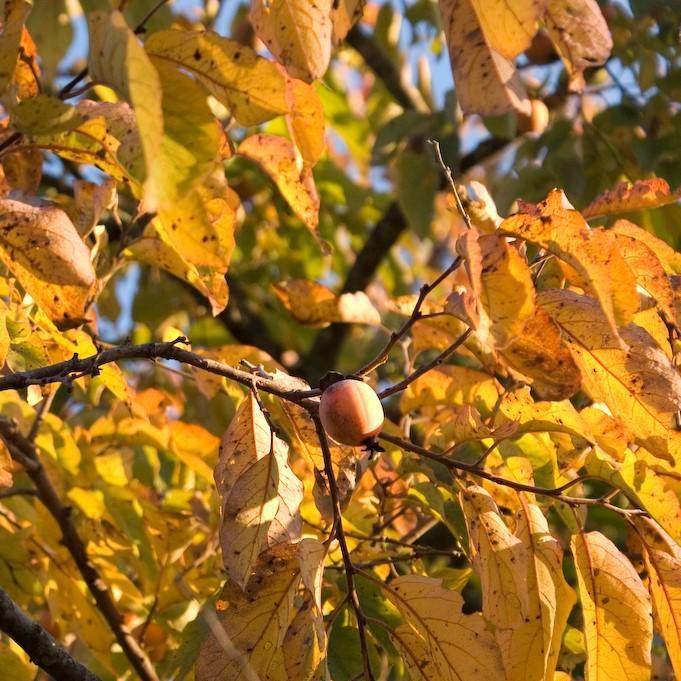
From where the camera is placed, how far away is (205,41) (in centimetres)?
86

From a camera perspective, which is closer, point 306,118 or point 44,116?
point 44,116

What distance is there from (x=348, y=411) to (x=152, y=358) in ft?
0.56

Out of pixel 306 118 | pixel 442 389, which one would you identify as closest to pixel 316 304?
pixel 442 389

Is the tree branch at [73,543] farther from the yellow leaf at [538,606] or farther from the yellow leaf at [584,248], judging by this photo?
the yellow leaf at [584,248]

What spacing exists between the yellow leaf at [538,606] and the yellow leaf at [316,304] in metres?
0.38

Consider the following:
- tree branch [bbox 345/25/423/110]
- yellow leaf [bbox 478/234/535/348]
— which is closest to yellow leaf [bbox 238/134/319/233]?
yellow leaf [bbox 478/234/535/348]

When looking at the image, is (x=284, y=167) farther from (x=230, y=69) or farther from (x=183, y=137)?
(x=183, y=137)

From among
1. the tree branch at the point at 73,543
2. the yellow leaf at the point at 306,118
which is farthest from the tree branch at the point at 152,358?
the tree branch at the point at 73,543

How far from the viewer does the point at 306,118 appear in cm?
106

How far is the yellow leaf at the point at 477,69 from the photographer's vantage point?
82 cm

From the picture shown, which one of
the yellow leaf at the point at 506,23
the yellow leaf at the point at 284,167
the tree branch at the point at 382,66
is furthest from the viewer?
the tree branch at the point at 382,66

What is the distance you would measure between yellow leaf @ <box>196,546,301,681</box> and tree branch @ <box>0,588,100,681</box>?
0.15 metres

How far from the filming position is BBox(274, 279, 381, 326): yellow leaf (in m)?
1.34

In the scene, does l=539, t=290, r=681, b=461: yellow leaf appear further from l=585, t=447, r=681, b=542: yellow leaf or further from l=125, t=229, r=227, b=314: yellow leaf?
l=125, t=229, r=227, b=314: yellow leaf
